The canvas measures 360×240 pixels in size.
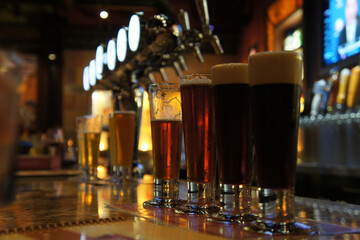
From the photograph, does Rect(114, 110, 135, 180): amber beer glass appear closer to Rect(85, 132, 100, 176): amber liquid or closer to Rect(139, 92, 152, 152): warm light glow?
Rect(85, 132, 100, 176): amber liquid

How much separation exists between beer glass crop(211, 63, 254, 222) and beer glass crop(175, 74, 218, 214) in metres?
0.08

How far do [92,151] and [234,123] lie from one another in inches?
46.0

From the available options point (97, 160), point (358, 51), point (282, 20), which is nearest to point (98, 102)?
point (97, 160)

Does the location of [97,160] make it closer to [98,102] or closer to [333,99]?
[98,102]

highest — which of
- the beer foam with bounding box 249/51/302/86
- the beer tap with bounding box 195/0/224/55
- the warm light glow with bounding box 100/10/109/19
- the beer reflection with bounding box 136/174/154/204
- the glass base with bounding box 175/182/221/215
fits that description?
the warm light glow with bounding box 100/10/109/19

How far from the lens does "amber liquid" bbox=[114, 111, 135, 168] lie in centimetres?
160

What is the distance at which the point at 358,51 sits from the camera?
3879mm

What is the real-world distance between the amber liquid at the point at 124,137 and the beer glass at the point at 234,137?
0.88 m

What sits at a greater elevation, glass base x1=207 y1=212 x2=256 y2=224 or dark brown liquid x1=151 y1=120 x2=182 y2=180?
dark brown liquid x1=151 y1=120 x2=182 y2=180

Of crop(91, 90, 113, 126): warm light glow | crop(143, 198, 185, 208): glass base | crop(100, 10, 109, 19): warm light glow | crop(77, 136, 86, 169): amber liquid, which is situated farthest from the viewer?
crop(91, 90, 113, 126): warm light glow

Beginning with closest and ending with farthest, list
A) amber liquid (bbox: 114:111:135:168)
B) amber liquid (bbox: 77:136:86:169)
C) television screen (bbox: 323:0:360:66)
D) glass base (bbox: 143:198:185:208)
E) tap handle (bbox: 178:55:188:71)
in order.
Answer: glass base (bbox: 143:198:185:208) → amber liquid (bbox: 114:111:135:168) → amber liquid (bbox: 77:136:86:169) → tap handle (bbox: 178:55:188:71) → television screen (bbox: 323:0:360:66)

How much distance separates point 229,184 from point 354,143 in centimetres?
298

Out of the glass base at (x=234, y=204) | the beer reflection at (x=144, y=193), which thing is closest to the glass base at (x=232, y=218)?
the glass base at (x=234, y=204)

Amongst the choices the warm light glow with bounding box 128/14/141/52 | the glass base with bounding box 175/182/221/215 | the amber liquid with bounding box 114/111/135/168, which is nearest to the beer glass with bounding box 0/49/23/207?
the glass base with bounding box 175/182/221/215
